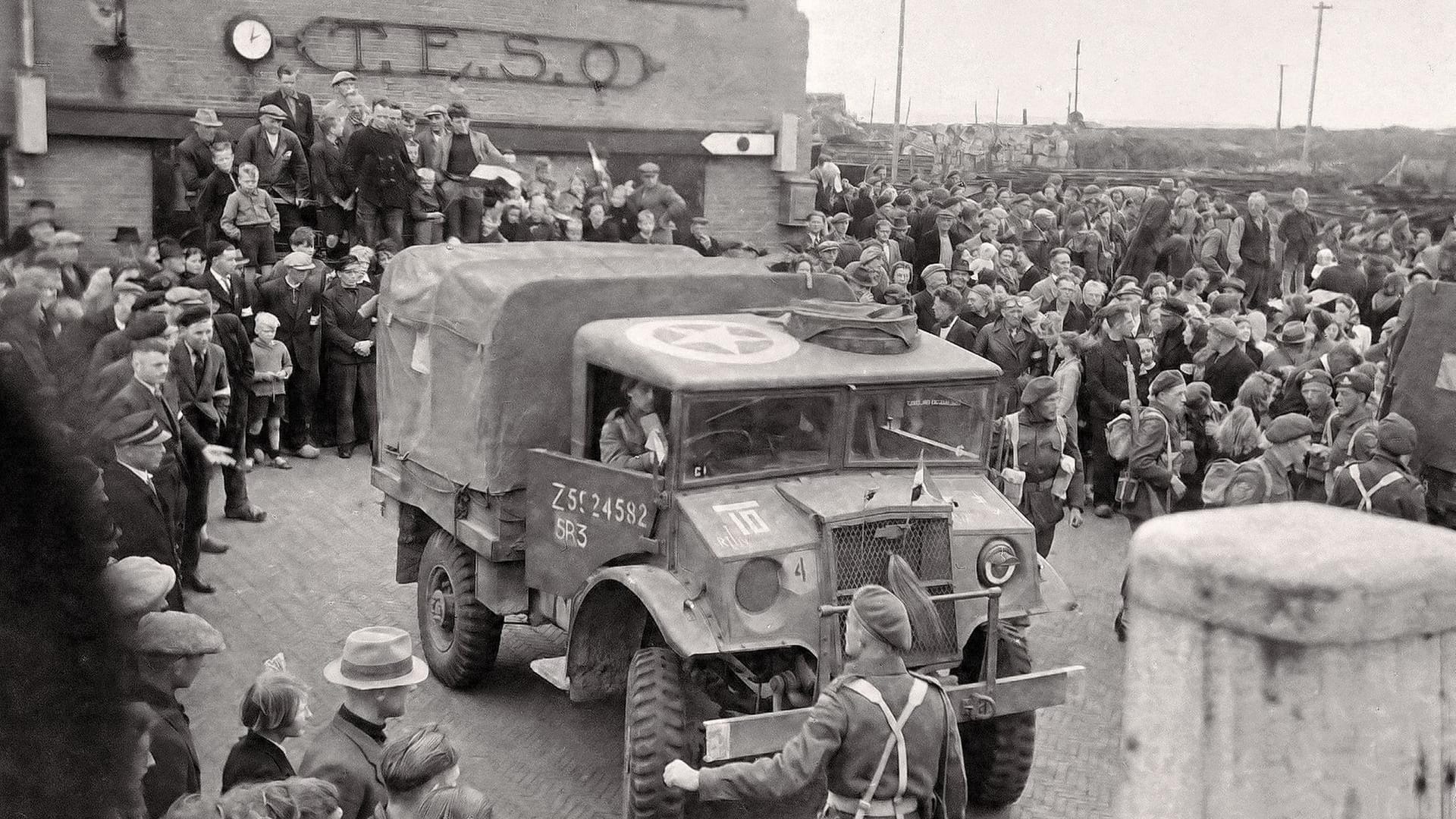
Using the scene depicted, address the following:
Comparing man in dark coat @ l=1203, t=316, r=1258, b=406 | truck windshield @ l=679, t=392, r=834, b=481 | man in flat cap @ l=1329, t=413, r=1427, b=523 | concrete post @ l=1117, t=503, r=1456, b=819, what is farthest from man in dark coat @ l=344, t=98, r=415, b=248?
concrete post @ l=1117, t=503, r=1456, b=819

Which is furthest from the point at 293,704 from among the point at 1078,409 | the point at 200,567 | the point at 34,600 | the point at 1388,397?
the point at 1078,409

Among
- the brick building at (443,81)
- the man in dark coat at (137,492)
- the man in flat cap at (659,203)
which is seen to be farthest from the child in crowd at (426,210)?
the man in dark coat at (137,492)

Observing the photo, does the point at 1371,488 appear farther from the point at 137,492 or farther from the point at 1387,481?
the point at 137,492

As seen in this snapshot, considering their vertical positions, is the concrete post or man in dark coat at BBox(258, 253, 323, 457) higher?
the concrete post

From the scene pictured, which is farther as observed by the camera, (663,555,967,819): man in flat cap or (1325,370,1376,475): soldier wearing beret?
(1325,370,1376,475): soldier wearing beret

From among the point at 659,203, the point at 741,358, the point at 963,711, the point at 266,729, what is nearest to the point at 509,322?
the point at 741,358

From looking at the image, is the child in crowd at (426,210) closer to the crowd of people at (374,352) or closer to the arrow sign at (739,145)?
the crowd of people at (374,352)

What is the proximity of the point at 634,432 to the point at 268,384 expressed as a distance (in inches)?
269

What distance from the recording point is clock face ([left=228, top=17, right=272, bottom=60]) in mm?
17953

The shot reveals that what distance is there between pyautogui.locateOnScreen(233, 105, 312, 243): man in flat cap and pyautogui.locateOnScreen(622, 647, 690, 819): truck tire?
1046cm

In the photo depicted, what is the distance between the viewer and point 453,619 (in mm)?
8688

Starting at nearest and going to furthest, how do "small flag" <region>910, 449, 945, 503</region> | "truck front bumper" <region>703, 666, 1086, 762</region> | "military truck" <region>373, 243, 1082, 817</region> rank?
"truck front bumper" <region>703, 666, 1086, 762</region> → "military truck" <region>373, 243, 1082, 817</region> → "small flag" <region>910, 449, 945, 503</region>

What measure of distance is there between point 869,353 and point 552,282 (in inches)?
71.0

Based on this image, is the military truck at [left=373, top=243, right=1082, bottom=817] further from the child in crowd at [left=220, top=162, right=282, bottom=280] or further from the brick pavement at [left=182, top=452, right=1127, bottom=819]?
the child in crowd at [left=220, top=162, right=282, bottom=280]
